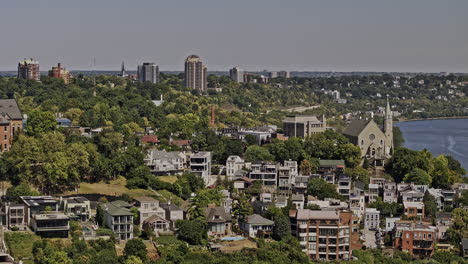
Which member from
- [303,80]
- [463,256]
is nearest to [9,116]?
[463,256]

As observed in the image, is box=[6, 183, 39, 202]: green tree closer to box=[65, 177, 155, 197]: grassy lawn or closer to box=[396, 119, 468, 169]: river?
box=[65, 177, 155, 197]: grassy lawn

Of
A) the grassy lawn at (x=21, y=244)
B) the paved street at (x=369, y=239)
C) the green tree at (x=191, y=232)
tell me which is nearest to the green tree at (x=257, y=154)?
the paved street at (x=369, y=239)

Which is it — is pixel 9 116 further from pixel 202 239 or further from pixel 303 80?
pixel 303 80

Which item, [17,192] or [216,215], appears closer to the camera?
[17,192]

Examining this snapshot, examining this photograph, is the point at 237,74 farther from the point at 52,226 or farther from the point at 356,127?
the point at 52,226

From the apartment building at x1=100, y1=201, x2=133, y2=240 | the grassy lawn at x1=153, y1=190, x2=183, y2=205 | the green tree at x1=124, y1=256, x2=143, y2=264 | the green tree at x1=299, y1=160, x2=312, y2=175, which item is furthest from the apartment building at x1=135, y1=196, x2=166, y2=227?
the green tree at x1=299, y1=160, x2=312, y2=175

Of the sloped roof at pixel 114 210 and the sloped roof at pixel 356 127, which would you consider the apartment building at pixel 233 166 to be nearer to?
the sloped roof at pixel 356 127

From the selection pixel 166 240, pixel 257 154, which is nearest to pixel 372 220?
pixel 257 154
